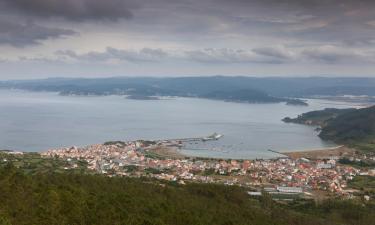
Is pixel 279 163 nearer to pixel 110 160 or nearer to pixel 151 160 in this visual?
pixel 151 160

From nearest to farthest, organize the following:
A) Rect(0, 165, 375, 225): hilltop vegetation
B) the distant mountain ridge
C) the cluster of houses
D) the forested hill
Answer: Rect(0, 165, 375, 225): hilltop vegetation
the cluster of houses
the forested hill
the distant mountain ridge

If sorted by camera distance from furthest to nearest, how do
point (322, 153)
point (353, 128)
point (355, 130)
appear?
point (353, 128) → point (355, 130) → point (322, 153)

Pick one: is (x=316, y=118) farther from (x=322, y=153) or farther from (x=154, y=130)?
(x=322, y=153)

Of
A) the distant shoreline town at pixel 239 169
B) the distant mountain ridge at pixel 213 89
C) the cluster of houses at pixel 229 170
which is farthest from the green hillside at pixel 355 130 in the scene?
the distant mountain ridge at pixel 213 89

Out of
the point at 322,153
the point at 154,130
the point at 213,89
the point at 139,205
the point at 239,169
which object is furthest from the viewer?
the point at 213,89

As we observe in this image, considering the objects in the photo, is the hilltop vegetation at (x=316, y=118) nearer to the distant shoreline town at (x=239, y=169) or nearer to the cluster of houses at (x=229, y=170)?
the distant shoreline town at (x=239, y=169)

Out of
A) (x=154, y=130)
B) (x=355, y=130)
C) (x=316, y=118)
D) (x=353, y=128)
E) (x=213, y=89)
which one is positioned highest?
(x=213, y=89)

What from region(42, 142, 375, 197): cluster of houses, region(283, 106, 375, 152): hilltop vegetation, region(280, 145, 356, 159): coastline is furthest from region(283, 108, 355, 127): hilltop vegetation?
region(42, 142, 375, 197): cluster of houses

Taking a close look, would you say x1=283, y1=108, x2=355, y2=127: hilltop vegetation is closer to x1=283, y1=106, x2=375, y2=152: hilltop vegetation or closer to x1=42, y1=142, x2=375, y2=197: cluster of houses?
x1=283, y1=106, x2=375, y2=152: hilltop vegetation

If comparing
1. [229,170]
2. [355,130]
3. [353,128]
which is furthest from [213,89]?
[229,170]
